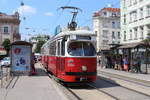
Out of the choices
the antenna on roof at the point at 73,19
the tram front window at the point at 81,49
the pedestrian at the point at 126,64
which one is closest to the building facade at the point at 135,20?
the pedestrian at the point at 126,64

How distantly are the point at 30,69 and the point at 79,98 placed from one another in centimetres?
1196

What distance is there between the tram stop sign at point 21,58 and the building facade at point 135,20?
30217mm

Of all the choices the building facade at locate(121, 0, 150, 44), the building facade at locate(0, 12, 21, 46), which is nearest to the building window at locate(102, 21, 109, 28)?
the building facade at locate(0, 12, 21, 46)

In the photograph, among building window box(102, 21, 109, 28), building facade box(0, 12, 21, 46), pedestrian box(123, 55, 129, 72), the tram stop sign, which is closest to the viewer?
the tram stop sign

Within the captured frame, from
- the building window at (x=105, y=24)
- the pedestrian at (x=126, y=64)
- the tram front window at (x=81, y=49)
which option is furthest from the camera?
the building window at (x=105, y=24)

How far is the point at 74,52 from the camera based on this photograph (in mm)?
16734

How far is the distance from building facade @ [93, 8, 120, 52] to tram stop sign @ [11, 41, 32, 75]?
70769mm

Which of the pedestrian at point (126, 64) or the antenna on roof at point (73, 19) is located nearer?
the antenna on roof at point (73, 19)

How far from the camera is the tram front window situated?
659 inches

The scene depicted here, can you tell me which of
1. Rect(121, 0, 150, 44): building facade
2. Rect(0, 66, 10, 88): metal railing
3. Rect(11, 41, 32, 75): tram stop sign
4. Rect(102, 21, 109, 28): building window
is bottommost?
Rect(0, 66, 10, 88): metal railing

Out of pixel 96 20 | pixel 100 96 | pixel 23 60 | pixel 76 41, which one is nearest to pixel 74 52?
pixel 76 41

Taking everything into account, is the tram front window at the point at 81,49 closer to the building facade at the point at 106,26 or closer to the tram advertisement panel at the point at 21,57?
the tram advertisement panel at the point at 21,57

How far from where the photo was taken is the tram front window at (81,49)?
1673 centimetres

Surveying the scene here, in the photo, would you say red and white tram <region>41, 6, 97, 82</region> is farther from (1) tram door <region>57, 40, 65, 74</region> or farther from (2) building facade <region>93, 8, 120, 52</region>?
(2) building facade <region>93, 8, 120, 52</region>
